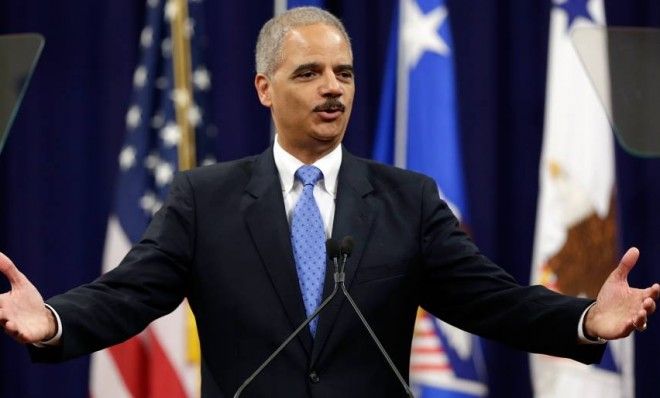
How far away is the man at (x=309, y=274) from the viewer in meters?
2.35

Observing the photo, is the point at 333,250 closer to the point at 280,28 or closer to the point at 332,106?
the point at 332,106

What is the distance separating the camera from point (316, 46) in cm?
257

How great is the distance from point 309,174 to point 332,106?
6.3 inches

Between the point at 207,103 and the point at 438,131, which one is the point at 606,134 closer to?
the point at 438,131

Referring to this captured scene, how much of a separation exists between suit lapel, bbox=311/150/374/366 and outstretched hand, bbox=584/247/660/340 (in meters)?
0.51

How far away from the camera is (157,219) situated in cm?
252

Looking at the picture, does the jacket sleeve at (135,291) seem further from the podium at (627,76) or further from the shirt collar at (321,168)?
the podium at (627,76)

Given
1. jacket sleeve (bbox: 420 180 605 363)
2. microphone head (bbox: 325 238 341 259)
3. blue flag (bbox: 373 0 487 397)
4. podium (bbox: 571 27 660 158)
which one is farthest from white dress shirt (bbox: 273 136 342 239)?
podium (bbox: 571 27 660 158)

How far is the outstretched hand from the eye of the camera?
85.4 inches

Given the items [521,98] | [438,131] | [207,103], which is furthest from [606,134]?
[207,103]

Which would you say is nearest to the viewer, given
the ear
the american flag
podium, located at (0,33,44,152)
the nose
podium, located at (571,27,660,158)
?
the nose

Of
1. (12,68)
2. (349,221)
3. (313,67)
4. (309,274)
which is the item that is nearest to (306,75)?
(313,67)

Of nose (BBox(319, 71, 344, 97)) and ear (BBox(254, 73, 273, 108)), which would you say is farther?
ear (BBox(254, 73, 273, 108))

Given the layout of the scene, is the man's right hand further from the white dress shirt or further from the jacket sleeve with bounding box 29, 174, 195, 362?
the white dress shirt
